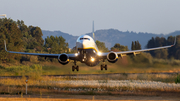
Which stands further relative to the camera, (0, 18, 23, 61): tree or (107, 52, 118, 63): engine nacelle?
(0, 18, 23, 61): tree

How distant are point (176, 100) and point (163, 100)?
1150mm

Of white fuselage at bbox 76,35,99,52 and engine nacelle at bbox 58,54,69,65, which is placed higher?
white fuselage at bbox 76,35,99,52

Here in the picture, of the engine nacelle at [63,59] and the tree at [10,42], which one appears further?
the tree at [10,42]

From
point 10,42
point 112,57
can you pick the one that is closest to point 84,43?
point 112,57

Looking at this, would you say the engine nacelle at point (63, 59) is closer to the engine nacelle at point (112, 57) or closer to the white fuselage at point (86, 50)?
the white fuselage at point (86, 50)

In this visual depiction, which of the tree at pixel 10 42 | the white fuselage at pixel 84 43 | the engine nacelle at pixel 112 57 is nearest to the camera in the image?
the white fuselage at pixel 84 43

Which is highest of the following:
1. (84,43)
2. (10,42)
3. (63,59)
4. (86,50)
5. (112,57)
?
(10,42)

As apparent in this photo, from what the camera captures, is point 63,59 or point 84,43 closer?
point 84,43

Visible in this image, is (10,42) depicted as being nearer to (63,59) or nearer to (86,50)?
(63,59)

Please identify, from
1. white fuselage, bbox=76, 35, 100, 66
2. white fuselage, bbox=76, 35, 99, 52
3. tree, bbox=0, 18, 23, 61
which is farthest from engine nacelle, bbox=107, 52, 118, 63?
tree, bbox=0, 18, 23, 61

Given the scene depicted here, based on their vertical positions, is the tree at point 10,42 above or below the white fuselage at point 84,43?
above

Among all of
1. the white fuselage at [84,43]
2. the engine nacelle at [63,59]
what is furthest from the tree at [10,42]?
the white fuselage at [84,43]

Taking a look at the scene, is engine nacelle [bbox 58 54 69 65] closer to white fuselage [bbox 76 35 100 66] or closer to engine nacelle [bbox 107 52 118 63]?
white fuselage [bbox 76 35 100 66]

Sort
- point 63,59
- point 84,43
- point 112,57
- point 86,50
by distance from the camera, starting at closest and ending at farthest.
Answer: point 84,43 → point 86,50 → point 63,59 → point 112,57
